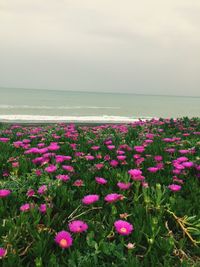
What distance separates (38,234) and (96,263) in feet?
1.20

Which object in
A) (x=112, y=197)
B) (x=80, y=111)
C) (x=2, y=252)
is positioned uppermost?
(x=112, y=197)

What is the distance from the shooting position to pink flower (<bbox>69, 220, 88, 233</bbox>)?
73.0 inches

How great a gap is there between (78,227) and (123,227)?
0.83ft

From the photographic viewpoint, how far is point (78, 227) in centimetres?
187

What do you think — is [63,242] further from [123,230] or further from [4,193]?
[4,193]

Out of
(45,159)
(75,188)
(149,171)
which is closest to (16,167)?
(45,159)

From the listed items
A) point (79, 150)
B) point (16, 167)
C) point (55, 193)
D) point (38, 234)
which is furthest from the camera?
point (79, 150)

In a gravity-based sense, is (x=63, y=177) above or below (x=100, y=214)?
above

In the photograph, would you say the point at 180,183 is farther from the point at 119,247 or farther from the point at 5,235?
the point at 5,235

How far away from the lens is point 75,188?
2.59m

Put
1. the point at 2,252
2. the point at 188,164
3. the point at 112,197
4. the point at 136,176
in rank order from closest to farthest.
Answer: the point at 2,252 < the point at 112,197 < the point at 136,176 < the point at 188,164

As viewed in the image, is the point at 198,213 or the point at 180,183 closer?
the point at 198,213

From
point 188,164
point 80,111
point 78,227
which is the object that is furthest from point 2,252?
point 80,111

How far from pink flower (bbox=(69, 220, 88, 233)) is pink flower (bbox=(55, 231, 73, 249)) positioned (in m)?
0.07
